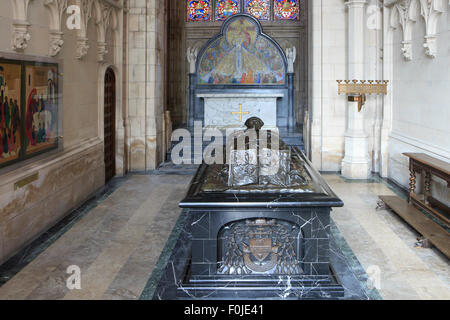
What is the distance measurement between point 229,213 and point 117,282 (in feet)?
4.57

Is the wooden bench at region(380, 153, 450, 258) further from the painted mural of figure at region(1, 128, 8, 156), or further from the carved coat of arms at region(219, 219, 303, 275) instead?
the painted mural of figure at region(1, 128, 8, 156)

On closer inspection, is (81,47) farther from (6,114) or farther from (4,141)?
(4,141)

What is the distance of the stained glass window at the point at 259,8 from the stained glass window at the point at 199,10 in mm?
1443

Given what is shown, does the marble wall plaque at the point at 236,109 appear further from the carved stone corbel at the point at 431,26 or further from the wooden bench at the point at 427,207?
the wooden bench at the point at 427,207

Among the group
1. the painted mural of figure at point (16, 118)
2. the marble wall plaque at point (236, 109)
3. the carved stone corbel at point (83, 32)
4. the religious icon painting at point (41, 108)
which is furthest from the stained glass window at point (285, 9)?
the painted mural of figure at point (16, 118)

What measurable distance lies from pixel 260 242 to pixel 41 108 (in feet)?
12.5

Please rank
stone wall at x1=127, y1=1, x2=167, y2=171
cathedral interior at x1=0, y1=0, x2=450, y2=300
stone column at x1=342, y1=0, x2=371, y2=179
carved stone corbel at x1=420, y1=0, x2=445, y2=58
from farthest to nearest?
1. stone wall at x1=127, y1=1, x2=167, y2=171
2. stone column at x1=342, y1=0, x2=371, y2=179
3. carved stone corbel at x1=420, y1=0, x2=445, y2=58
4. cathedral interior at x1=0, y1=0, x2=450, y2=300

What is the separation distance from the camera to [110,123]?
33.1 ft

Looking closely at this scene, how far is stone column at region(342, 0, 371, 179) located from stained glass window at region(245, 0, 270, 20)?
694cm

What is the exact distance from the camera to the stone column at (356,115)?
1003 centimetres

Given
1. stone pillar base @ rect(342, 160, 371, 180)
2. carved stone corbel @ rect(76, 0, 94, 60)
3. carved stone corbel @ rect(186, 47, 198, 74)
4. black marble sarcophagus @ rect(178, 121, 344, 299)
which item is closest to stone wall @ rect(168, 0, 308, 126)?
carved stone corbel @ rect(186, 47, 198, 74)

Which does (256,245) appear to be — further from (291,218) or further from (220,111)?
(220,111)

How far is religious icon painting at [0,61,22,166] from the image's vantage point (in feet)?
17.7

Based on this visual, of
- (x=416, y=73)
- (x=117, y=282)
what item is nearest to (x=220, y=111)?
(x=416, y=73)
